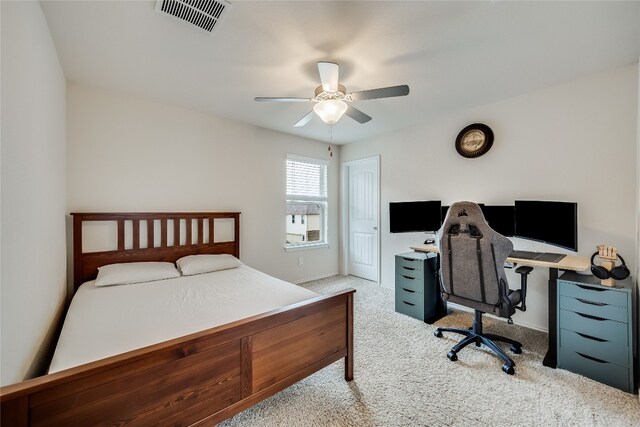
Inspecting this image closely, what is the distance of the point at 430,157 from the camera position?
12.1 feet

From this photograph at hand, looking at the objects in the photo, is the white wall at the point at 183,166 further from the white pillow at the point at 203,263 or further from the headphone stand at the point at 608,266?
the headphone stand at the point at 608,266

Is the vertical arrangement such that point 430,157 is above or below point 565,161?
above

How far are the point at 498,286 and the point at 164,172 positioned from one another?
11.4 feet

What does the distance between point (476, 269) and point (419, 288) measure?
951mm

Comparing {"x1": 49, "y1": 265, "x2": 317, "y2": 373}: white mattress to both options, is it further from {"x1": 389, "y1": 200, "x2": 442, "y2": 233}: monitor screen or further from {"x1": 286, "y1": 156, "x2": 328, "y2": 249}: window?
{"x1": 286, "y1": 156, "x2": 328, "y2": 249}: window

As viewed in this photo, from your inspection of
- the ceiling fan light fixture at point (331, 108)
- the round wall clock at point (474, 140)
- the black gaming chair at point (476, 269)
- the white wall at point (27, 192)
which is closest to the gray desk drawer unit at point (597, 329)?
the black gaming chair at point (476, 269)

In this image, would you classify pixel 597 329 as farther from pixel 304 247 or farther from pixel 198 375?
pixel 304 247

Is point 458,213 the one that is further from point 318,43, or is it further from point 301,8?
point 301,8

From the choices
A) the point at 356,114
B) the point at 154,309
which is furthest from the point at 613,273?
the point at 154,309

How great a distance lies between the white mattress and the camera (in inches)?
54.7

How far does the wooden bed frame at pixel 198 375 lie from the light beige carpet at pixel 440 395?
8.5 inches

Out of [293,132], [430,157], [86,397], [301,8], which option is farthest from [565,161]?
[86,397]

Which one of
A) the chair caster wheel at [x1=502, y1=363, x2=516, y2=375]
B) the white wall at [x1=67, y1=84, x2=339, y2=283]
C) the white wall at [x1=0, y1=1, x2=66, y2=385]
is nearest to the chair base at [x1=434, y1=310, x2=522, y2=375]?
the chair caster wheel at [x1=502, y1=363, x2=516, y2=375]

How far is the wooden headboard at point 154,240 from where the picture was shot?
103 inches
